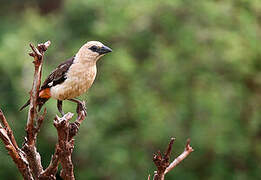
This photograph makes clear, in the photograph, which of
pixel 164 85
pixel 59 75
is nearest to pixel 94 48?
pixel 59 75

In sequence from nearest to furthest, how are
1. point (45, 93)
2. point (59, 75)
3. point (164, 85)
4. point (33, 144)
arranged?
point (33, 144) < point (59, 75) < point (45, 93) < point (164, 85)

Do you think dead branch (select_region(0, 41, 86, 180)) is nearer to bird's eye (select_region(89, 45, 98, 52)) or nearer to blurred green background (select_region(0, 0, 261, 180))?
bird's eye (select_region(89, 45, 98, 52))

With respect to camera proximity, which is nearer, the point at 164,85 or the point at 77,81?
the point at 77,81

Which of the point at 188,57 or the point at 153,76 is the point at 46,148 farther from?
the point at 188,57

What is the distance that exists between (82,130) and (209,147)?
2.68 meters

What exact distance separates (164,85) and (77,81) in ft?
24.0

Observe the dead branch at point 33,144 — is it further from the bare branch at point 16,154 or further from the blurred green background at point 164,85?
the blurred green background at point 164,85

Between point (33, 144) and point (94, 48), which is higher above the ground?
point (94, 48)

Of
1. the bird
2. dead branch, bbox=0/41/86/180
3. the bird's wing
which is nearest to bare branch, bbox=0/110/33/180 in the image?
dead branch, bbox=0/41/86/180

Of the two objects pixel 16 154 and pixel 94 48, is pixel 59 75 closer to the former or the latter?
pixel 94 48

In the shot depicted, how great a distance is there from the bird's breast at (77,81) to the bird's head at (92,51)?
5 cm

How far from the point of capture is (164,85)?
36.3 feet

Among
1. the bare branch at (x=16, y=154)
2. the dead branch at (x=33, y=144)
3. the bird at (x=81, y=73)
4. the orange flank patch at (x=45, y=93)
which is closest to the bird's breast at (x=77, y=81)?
the bird at (x=81, y=73)

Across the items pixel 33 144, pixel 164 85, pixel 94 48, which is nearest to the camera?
pixel 33 144
